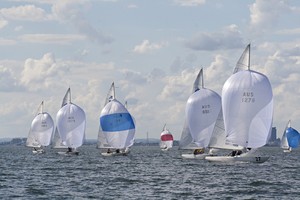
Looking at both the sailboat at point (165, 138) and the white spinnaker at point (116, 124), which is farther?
the sailboat at point (165, 138)

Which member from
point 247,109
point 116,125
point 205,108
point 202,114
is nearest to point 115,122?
point 116,125

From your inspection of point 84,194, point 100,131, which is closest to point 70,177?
point 84,194

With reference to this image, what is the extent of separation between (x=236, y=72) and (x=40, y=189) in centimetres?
3353

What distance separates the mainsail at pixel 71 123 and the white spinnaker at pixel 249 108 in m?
43.2

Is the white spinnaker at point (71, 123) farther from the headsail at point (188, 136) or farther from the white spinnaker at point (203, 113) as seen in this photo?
the white spinnaker at point (203, 113)

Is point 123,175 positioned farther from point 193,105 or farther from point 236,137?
point 193,105

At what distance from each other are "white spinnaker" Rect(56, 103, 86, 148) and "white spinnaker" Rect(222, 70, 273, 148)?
43182mm

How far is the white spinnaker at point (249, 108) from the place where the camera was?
73812mm

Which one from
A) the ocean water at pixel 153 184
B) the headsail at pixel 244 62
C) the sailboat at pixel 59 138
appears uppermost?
the headsail at pixel 244 62

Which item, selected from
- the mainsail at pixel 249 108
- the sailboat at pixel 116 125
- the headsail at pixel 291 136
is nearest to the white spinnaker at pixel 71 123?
the sailboat at pixel 116 125

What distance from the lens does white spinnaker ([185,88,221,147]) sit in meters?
92.1

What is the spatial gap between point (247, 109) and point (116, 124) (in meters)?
36.9

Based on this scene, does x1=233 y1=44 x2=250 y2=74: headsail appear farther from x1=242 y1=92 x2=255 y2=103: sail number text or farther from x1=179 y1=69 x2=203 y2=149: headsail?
x1=179 y1=69 x2=203 y2=149: headsail

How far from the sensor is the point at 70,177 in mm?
65250
